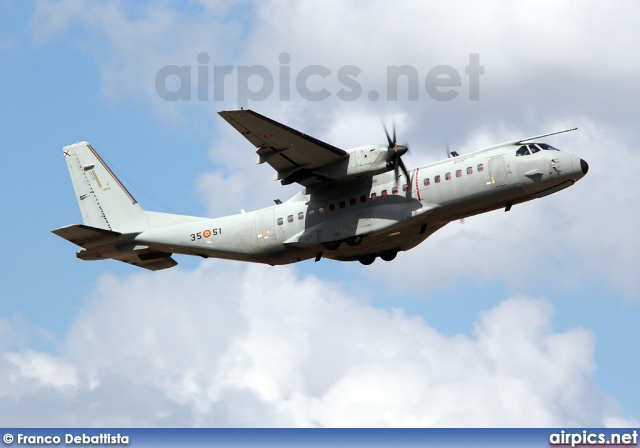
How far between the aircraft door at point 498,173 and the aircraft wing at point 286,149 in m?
4.81

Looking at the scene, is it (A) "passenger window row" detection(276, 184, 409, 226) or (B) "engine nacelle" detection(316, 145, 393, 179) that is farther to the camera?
(A) "passenger window row" detection(276, 184, 409, 226)

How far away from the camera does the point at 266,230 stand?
36.3 m

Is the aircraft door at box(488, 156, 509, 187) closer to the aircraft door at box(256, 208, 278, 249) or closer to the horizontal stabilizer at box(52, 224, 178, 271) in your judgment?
the aircraft door at box(256, 208, 278, 249)

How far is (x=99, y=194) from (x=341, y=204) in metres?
11.0

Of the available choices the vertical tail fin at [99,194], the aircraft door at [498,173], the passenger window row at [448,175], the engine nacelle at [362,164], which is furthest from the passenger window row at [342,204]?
the vertical tail fin at [99,194]

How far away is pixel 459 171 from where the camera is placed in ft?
110

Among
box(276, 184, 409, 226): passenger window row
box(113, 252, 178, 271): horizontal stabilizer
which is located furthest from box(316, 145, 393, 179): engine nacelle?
box(113, 252, 178, 271): horizontal stabilizer

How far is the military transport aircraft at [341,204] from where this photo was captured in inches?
1302

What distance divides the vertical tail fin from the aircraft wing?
7427mm

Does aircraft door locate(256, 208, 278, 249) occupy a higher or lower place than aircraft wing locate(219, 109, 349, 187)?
lower

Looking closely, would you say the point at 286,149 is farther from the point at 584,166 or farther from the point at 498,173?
the point at 584,166

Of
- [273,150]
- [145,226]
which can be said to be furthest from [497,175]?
[145,226]

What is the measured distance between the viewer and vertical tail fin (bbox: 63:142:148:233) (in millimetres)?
39938

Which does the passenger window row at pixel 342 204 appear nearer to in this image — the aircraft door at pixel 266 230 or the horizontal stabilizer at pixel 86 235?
the aircraft door at pixel 266 230
